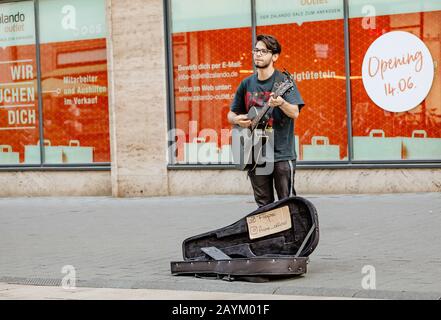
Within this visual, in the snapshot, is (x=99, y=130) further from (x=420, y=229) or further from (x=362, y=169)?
(x=420, y=229)

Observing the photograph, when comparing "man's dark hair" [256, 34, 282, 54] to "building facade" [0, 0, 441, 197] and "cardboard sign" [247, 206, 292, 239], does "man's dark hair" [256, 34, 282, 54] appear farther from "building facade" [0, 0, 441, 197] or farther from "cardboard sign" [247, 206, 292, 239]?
"building facade" [0, 0, 441, 197]

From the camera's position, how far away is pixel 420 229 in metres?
10.3

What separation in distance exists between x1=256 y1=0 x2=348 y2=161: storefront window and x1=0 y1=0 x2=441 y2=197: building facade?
16 millimetres

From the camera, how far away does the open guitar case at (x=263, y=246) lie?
7535 millimetres

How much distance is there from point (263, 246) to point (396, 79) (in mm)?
7098

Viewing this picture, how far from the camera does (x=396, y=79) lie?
14391 millimetres

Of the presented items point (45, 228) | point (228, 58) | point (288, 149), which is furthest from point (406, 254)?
point (228, 58)

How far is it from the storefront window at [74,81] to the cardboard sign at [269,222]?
891cm

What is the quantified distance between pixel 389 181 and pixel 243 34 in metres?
3.18

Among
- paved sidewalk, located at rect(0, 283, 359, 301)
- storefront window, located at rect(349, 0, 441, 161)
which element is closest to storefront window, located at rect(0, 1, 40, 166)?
storefront window, located at rect(349, 0, 441, 161)

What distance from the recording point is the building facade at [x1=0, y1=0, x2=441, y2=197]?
14.3m

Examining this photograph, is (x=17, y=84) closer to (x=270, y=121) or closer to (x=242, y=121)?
(x=242, y=121)

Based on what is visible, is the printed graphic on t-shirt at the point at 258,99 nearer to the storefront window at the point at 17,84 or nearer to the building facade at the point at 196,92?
the building facade at the point at 196,92

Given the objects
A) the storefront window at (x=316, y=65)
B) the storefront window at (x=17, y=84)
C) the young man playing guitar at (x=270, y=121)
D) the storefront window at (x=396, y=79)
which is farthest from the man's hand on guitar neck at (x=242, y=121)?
the storefront window at (x=17, y=84)
